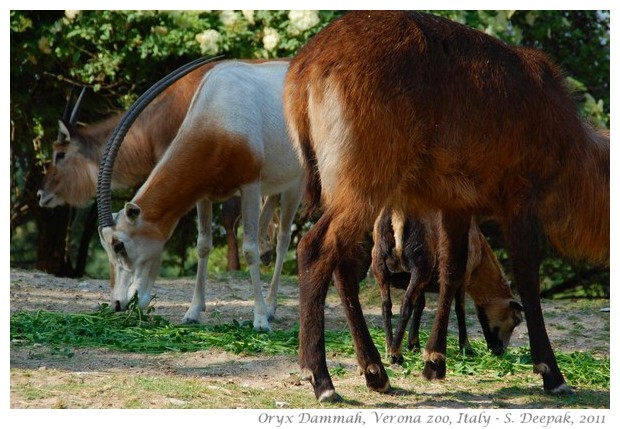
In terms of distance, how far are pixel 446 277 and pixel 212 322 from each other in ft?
9.85

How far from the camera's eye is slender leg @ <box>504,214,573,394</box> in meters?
5.86

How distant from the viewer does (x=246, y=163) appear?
27.2 ft

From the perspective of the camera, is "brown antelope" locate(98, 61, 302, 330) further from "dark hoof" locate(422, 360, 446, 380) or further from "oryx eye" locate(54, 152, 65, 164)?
"dark hoof" locate(422, 360, 446, 380)

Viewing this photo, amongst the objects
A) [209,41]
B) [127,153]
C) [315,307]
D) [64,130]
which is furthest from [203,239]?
[315,307]

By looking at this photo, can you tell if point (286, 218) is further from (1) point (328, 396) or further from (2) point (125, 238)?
(1) point (328, 396)

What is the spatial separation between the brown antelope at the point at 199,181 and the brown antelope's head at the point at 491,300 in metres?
1.86

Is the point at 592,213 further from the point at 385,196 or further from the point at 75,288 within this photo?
the point at 75,288

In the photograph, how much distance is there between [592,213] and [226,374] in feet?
8.39

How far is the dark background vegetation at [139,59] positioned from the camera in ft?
37.0

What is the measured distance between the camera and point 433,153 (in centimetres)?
552

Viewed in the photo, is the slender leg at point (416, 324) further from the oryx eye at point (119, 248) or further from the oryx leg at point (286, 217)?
the oryx eye at point (119, 248)

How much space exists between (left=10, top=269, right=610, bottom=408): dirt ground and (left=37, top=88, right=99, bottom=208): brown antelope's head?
100 cm

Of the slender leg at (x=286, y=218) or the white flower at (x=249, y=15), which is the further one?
the white flower at (x=249, y=15)

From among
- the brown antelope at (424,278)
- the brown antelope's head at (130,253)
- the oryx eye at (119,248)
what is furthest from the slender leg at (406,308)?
the oryx eye at (119,248)
